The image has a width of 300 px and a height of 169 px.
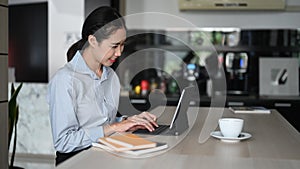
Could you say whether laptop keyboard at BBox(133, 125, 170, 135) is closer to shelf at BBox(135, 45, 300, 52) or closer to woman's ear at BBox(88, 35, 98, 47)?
woman's ear at BBox(88, 35, 98, 47)

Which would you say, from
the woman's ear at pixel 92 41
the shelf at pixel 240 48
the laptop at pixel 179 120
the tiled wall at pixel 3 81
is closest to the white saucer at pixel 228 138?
the laptop at pixel 179 120

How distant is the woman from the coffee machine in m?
2.96

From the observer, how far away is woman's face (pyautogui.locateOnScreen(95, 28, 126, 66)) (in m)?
2.01

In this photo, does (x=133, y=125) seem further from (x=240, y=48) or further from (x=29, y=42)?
(x=29, y=42)

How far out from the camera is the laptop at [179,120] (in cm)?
182

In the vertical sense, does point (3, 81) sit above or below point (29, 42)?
below

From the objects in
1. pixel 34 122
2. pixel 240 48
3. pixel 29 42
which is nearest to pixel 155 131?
pixel 34 122

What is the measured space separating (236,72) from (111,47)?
10.5 ft

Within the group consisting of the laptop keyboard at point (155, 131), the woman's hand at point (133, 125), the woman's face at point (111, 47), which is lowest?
the laptop keyboard at point (155, 131)

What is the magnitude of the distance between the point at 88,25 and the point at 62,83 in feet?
1.04

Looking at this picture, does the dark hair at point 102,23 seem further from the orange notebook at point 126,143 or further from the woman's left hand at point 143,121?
the orange notebook at point 126,143

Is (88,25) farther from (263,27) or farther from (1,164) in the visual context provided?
(263,27)

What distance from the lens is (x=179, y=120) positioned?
6.15ft

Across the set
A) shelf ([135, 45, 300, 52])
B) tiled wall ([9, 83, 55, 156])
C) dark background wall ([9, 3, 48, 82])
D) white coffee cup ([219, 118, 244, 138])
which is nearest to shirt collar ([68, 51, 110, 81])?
white coffee cup ([219, 118, 244, 138])
